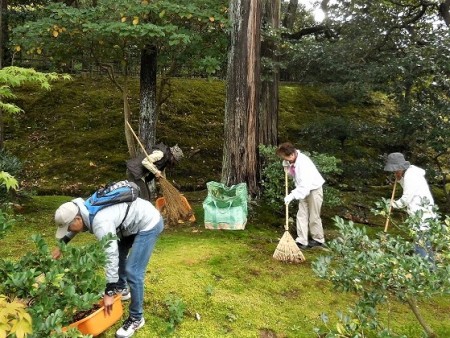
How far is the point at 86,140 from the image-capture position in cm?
995

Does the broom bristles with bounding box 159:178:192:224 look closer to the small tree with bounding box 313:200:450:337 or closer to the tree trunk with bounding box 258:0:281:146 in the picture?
the tree trunk with bounding box 258:0:281:146

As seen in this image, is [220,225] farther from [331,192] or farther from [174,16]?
[174,16]

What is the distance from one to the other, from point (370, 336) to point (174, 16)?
15.9 feet

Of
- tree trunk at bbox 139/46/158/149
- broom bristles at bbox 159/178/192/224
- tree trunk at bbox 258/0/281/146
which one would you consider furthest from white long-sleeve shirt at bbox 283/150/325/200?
tree trunk at bbox 139/46/158/149

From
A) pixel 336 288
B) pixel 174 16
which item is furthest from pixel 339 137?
pixel 336 288

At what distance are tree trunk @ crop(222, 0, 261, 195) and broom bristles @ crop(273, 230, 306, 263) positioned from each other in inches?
72.2

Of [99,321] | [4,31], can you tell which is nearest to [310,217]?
[99,321]

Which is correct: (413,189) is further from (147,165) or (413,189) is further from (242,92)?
(147,165)

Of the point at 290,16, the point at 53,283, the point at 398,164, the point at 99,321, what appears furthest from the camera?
the point at 290,16

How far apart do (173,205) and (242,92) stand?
6.67ft

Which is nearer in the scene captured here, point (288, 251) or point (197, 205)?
point (288, 251)

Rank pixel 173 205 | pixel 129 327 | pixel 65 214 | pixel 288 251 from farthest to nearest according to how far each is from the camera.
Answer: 1. pixel 173 205
2. pixel 288 251
3. pixel 129 327
4. pixel 65 214

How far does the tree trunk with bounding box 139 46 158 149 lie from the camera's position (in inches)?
282

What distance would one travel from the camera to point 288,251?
5082 millimetres
